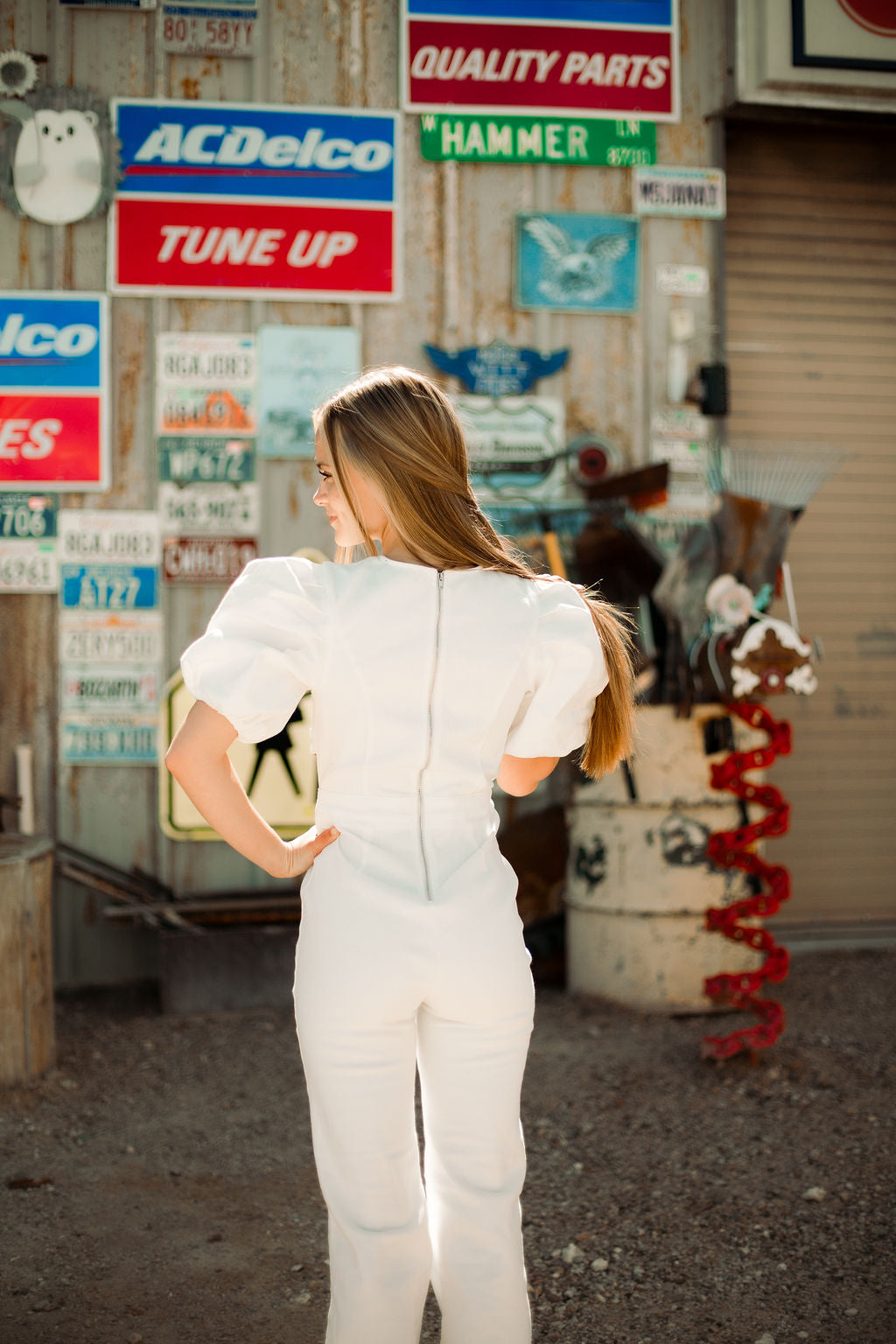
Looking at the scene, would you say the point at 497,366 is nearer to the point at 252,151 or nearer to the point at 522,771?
the point at 252,151

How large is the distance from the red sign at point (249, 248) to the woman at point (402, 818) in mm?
3415

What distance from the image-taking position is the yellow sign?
481 centimetres

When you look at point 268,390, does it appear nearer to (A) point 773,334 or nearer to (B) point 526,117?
(B) point 526,117

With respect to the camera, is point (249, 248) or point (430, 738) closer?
point (430, 738)

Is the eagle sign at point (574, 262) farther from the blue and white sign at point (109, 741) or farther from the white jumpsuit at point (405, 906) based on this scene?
the white jumpsuit at point (405, 906)

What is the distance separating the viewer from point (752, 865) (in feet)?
13.2

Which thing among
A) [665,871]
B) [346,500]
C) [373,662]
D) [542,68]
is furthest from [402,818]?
[542,68]

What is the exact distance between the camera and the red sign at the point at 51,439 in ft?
15.5

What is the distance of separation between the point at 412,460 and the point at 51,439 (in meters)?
3.56

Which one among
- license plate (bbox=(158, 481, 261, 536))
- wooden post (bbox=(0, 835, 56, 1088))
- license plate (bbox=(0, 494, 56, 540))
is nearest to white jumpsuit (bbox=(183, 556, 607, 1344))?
wooden post (bbox=(0, 835, 56, 1088))

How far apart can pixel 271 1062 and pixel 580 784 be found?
5.00ft

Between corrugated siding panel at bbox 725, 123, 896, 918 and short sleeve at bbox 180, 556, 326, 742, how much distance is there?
414 cm

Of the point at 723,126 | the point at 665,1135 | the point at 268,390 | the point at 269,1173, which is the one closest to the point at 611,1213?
the point at 665,1135

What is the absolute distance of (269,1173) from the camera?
3137 millimetres
